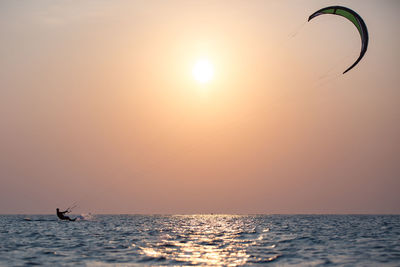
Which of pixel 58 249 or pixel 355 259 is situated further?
pixel 58 249

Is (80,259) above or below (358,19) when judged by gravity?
below

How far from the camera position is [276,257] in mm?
25250

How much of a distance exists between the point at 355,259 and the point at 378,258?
1.33 metres

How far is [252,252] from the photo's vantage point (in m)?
27.6

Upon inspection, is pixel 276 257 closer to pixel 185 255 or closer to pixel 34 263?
pixel 185 255

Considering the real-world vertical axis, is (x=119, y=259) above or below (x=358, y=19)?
below

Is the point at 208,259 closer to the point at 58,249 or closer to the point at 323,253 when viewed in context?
the point at 323,253

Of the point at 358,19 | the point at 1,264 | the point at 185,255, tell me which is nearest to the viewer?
the point at 1,264

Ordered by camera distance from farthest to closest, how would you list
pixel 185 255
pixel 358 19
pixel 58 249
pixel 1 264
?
pixel 358 19 < pixel 58 249 < pixel 185 255 < pixel 1 264

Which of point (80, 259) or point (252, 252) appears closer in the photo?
point (80, 259)

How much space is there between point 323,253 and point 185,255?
309 inches

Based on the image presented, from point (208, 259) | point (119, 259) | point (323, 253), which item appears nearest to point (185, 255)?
point (208, 259)

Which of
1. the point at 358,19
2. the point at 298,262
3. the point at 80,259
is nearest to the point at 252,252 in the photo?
the point at 298,262

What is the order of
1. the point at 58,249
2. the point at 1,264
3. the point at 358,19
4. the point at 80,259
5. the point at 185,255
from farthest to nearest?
the point at 358,19 < the point at 58,249 < the point at 185,255 < the point at 80,259 < the point at 1,264
